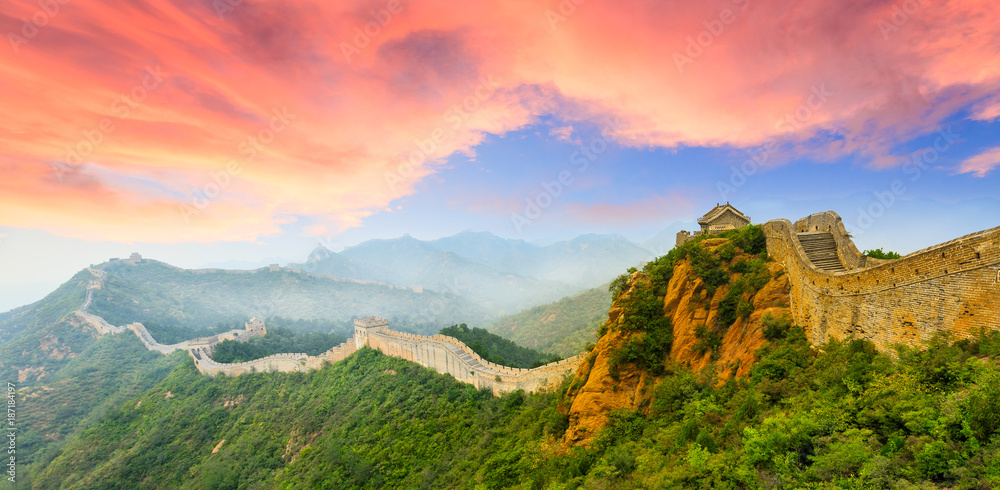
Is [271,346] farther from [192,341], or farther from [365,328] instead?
[365,328]

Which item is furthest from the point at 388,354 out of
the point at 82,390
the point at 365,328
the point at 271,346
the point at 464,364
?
the point at 82,390

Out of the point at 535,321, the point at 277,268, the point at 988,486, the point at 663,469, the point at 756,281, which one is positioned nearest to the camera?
the point at 988,486

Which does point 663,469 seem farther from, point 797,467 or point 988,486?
point 988,486

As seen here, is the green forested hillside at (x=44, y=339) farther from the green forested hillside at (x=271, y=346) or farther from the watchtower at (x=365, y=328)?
the watchtower at (x=365, y=328)

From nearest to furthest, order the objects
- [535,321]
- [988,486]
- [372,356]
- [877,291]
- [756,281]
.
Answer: [988,486]
[877,291]
[756,281]
[372,356]
[535,321]

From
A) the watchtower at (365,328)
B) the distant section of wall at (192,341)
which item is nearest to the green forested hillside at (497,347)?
the watchtower at (365,328)

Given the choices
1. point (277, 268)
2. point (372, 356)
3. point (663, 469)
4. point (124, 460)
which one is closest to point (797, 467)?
point (663, 469)

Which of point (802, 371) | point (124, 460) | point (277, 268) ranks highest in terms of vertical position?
point (277, 268)
